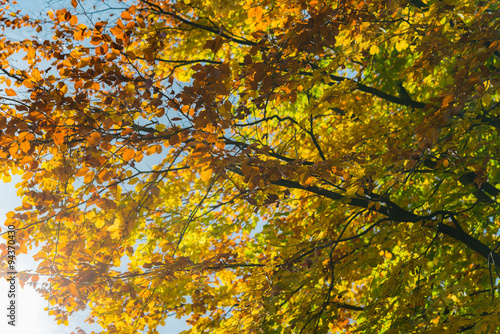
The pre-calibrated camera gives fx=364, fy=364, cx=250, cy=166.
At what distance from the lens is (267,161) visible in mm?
2984

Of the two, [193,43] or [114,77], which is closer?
[114,77]

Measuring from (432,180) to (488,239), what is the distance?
132 centimetres

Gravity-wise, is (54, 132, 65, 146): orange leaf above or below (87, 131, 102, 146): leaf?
above

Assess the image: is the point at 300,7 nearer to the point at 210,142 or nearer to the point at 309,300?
the point at 210,142

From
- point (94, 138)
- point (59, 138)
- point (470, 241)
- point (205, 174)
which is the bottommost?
point (470, 241)

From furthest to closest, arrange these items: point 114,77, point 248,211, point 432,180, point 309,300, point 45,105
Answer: point 248,211 < point 432,180 < point 309,300 < point 114,77 < point 45,105

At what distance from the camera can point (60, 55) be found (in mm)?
4293

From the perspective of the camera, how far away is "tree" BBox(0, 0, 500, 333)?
297 cm

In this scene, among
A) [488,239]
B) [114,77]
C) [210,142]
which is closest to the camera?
[210,142]

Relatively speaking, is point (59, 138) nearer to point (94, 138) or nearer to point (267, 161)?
point (94, 138)

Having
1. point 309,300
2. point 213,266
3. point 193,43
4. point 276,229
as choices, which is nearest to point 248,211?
point 276,229

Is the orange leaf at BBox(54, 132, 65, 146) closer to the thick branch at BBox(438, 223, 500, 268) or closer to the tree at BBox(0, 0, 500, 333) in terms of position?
the tree at BBox(0, 0, 500, 333)

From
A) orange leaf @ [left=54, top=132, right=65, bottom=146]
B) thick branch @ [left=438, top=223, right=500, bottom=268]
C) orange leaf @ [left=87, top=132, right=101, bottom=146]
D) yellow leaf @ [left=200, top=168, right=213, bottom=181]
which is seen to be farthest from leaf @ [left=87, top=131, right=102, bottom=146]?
thick branch @ [left=438, top=223, right=500, bottom=268]

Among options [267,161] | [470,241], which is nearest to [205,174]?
[267,161]
